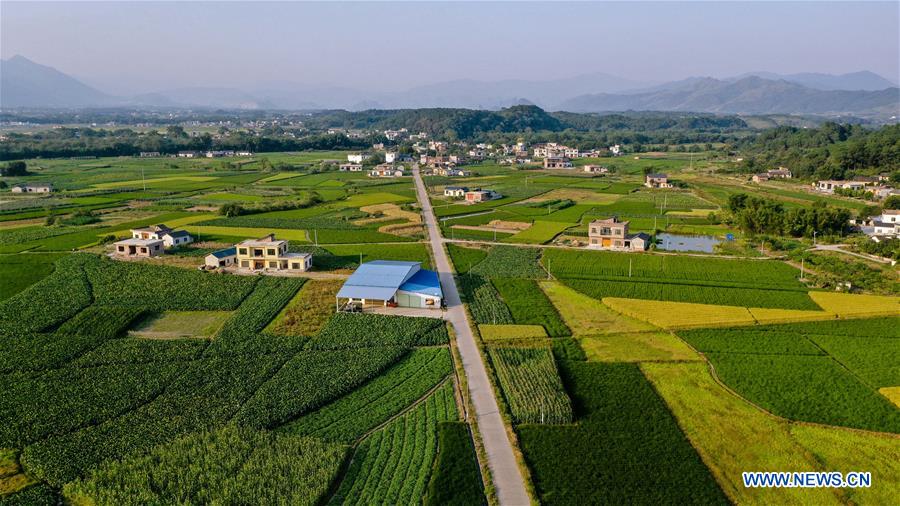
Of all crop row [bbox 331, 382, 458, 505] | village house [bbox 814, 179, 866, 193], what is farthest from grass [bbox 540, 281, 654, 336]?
village house [bbox 814, 179, 866, 193]

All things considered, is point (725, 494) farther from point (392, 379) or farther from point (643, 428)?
point (392, 379)

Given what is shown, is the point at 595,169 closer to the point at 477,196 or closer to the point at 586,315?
the point at 477,196

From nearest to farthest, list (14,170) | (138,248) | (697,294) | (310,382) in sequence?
(310,382)
(697,294)
(138,248)
(14,170)

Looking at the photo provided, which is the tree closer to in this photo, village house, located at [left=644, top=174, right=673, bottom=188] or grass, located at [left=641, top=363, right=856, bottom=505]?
village house, located at [left=644, top=174, right=673, bottom=188]

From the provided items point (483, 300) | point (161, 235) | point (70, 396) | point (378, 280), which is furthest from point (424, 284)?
point (161, 235)

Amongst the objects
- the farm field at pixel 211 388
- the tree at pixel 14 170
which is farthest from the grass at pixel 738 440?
the tree at pixel 14 170
